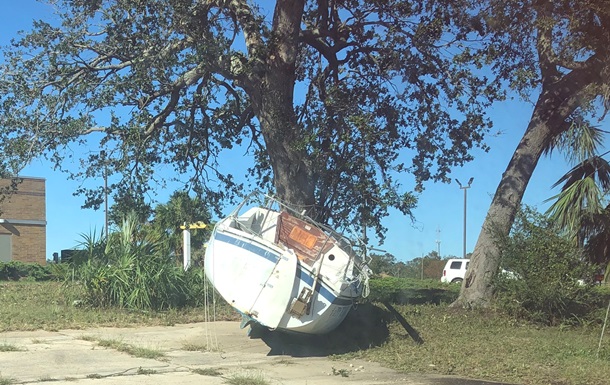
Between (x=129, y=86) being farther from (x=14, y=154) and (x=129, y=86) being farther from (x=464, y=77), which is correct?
(x=464, y=77)

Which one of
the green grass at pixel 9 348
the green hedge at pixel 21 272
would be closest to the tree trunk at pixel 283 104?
the green grass at pixel 9 348

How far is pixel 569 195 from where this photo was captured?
45.6 feet

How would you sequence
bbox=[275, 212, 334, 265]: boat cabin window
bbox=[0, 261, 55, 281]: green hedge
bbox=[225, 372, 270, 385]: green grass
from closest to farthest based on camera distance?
1. bbox=[225, 372, 270, 385]: green grass
2. bbox=[275, 212, 334, 265]: boat cabin window
3. bbox=[0, 261, 55, 281]: green hedge

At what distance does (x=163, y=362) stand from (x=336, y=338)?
3.50 meters

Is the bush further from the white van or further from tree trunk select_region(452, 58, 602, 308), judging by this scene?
the white van

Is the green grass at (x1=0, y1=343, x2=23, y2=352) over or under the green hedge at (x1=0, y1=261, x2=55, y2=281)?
under

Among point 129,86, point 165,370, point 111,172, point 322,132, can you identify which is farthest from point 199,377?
point 111,172

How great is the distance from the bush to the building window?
111 ft

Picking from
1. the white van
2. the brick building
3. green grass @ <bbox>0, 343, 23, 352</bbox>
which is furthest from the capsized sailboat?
the brick building

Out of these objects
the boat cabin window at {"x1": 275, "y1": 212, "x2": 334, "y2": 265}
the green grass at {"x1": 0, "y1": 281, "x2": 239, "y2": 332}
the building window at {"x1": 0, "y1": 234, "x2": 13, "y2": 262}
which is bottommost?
the green grass at {"x1": 0, "y1": 281, "x2": 239, "y2": 332}

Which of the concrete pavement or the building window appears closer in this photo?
the concrete pavement

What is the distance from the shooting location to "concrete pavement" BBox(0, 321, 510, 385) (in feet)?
27.0

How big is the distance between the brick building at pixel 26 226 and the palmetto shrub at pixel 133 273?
86.6 ft

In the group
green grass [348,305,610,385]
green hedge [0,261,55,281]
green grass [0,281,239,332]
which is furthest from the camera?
green hedge [0,261,55,281]
